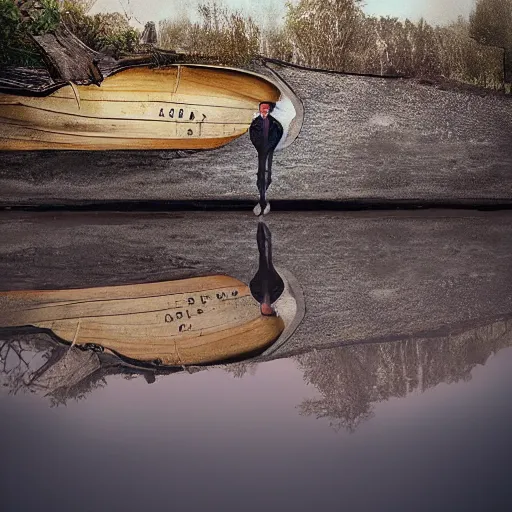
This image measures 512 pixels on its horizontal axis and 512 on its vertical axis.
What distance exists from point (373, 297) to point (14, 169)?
256cm

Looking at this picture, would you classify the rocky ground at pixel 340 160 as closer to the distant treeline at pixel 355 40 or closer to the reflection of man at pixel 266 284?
the distant treeline at pixel 355 40

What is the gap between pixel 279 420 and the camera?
1.22m

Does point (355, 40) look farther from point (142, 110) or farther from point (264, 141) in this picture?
point (142, 110)

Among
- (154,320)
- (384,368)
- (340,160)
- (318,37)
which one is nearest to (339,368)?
(384,368)

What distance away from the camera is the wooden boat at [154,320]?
158 centimetres

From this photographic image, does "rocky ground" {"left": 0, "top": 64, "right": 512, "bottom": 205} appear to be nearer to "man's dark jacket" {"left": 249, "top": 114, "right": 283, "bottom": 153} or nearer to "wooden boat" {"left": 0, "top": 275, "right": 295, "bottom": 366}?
"man's dark jacket" {"left": 249, "top": 114, "right": 283, "bottom": 153}

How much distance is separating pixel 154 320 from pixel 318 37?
2.58 metres

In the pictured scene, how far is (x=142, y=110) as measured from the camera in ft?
12.2

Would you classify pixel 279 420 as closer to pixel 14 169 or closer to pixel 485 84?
pixel 14 169

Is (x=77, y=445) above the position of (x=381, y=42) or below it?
below

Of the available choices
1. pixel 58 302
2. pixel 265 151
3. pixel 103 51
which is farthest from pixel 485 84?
pixel 58 302

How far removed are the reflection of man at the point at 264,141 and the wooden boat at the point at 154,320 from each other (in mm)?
1928

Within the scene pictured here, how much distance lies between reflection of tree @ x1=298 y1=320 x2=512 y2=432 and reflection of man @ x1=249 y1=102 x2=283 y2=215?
2199mm

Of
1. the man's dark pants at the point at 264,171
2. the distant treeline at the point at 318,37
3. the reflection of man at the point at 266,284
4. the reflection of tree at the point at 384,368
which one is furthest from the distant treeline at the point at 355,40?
the reflection of tree at the point at 384,368
